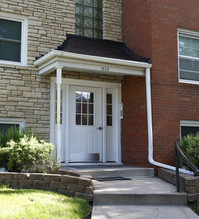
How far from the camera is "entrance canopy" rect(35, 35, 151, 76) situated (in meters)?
7.70

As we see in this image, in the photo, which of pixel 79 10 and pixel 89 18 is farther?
pixel 89 18

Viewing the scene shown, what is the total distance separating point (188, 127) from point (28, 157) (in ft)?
16.4

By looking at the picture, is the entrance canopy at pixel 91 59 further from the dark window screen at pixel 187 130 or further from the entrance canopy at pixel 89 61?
the dark window screen at pixel 187 130

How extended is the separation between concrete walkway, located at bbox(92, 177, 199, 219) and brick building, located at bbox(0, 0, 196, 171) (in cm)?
216

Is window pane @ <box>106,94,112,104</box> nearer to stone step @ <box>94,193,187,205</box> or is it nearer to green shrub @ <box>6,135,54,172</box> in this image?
green shrub @ <box>6,135,54,172</box>

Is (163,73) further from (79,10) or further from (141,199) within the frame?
(141,199)

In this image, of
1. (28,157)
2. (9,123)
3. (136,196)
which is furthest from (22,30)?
(136,196)

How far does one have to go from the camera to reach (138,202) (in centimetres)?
577

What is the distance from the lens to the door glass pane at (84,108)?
30.5 ft

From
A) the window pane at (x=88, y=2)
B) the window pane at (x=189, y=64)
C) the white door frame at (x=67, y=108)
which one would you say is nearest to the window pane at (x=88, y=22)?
the window pane at (x=88, y=2)

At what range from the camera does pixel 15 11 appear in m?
8.67

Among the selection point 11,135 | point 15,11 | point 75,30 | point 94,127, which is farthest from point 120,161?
point 15,11

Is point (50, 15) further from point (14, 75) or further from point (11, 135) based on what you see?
point (11, 135)

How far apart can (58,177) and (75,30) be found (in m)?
5.28
